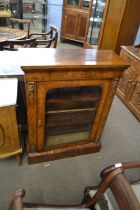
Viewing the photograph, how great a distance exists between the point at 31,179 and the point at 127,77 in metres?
1.89

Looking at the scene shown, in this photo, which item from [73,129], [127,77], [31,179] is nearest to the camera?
[31,179]

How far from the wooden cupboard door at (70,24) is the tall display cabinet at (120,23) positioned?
1603mm

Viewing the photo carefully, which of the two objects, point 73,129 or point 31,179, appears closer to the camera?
point 31,179

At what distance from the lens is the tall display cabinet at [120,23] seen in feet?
9.27

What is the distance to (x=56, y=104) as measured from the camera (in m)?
1.44

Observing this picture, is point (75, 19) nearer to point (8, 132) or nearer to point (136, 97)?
point (136, 97)

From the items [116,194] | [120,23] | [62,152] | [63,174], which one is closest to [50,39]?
[120,23]

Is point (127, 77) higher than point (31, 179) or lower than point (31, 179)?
higher

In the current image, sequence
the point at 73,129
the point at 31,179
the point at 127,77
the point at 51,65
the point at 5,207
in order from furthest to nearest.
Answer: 1. the point at 127,77
2. the point at 73,129
3. the point at 31,179
4. the point at 5,207
5. the point at 51,65

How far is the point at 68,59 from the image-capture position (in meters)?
1.24

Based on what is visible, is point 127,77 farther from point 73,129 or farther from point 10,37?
point 10,37

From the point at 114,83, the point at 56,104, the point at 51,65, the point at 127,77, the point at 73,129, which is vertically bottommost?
the point at 73,129

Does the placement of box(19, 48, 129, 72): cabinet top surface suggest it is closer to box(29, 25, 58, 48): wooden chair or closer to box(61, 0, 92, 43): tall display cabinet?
box(29, 25, 58, 48): wooden chair

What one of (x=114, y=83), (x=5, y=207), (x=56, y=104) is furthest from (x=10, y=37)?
(x=5, y=207)
